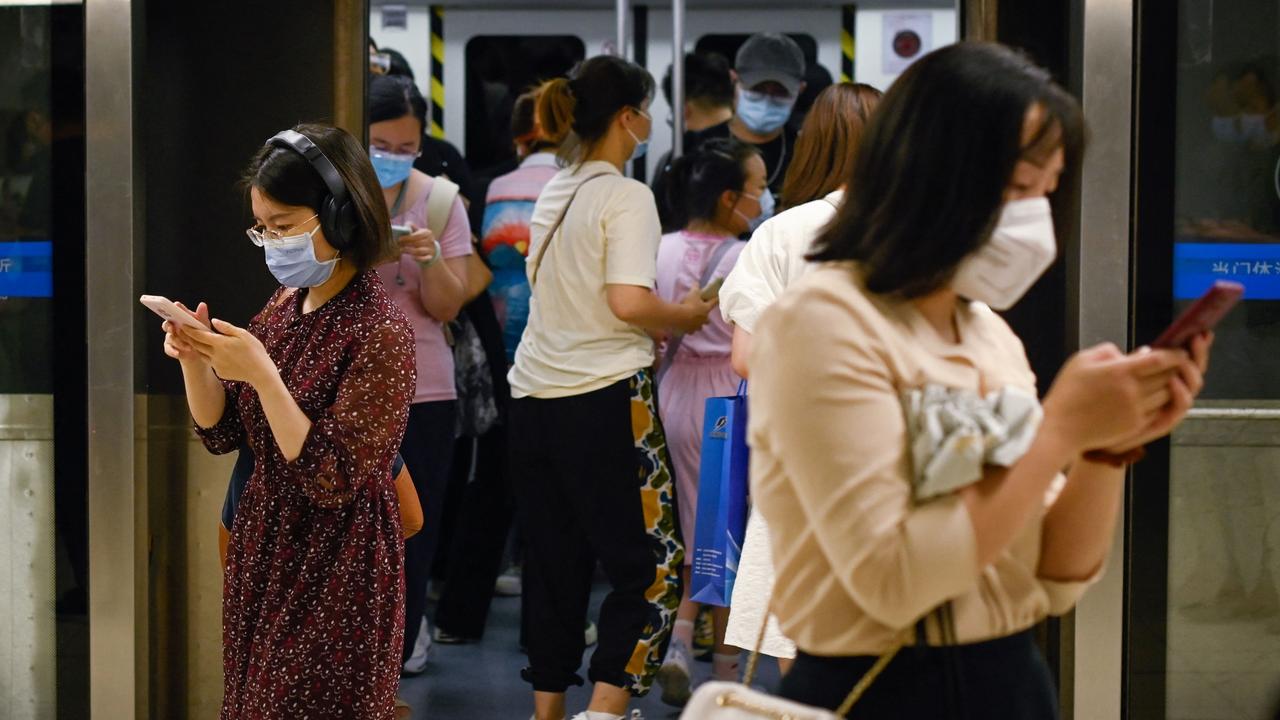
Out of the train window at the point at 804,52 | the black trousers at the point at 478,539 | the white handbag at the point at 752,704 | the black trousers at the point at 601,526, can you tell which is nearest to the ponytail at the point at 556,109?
the black trousers at the point at 601,526

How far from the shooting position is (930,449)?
61.0 inches

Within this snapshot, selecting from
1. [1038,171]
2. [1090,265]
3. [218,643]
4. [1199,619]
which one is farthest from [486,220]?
[1038,171]

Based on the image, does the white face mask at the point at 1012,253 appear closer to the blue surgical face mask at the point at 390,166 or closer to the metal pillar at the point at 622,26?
the blue surgical face mask at the point at 390,166

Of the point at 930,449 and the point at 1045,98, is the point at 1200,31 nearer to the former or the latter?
the point at 1045,98

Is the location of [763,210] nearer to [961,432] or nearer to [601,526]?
[601,526]

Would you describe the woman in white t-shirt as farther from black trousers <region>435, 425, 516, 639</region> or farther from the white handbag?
the white handbag

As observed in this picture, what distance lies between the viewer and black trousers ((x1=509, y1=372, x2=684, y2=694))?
13.5 ft

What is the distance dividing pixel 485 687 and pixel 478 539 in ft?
2.16

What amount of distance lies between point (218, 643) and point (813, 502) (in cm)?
291

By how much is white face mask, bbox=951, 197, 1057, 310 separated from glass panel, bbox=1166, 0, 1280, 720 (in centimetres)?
218

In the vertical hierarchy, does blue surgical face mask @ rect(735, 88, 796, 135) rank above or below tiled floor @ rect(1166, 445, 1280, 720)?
above

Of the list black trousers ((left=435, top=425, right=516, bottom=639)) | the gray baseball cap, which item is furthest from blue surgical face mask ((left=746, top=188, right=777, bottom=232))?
black trousers ((left=435, top=425, right=516, bottom=639))

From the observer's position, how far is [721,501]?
3414mm

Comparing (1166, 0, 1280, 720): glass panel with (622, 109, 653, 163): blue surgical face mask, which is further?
(622, 109, 653, 163): blue surgical face mask
